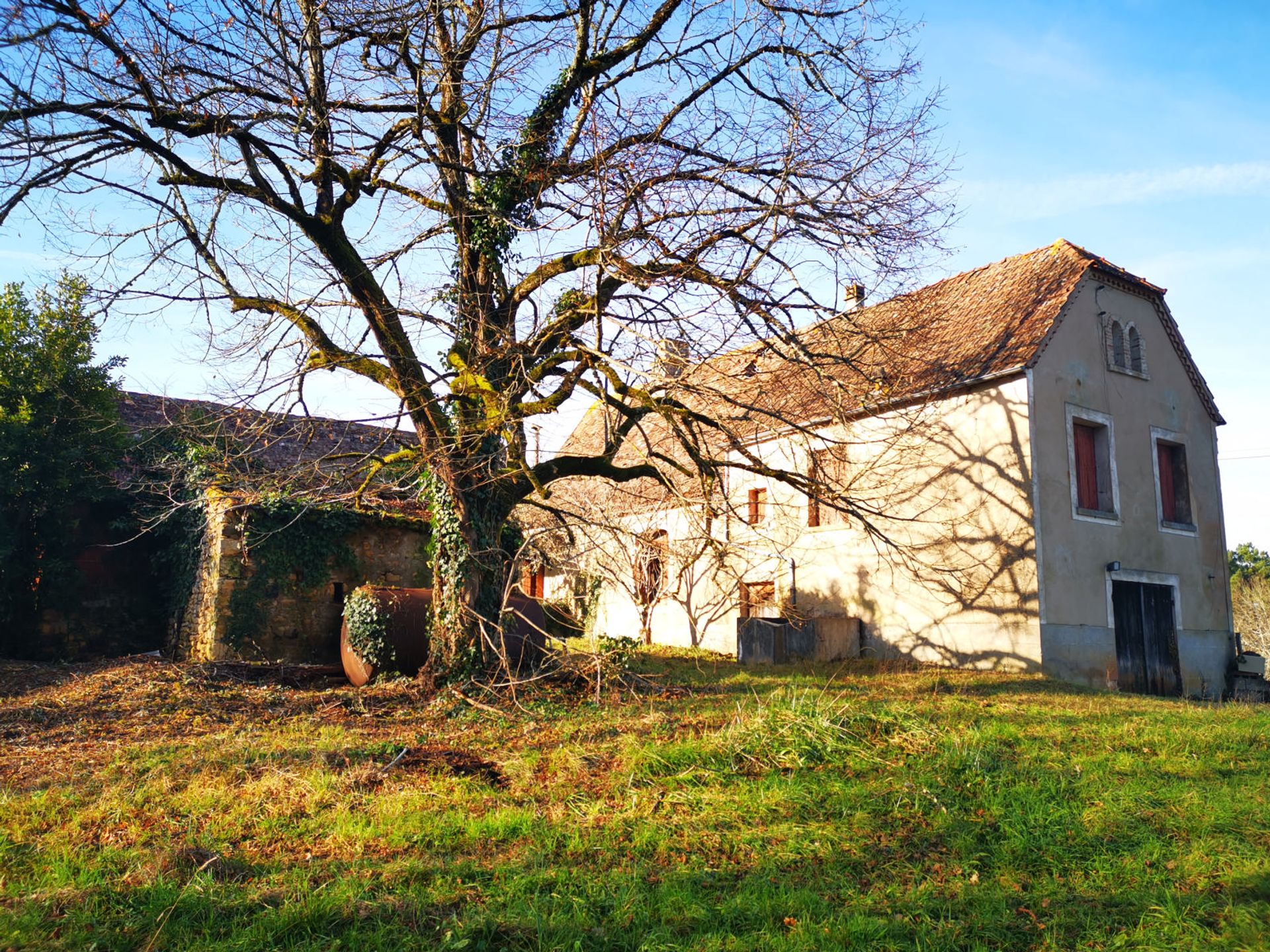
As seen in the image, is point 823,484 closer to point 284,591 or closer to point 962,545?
point 962,545

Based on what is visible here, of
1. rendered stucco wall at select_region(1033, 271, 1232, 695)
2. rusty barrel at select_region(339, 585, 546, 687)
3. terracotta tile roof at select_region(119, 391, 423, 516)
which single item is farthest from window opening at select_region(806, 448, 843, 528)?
terracotta tile roof at select_region(119, 391, 423, 516)

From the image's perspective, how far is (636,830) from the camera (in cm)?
565

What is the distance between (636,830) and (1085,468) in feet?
42.3

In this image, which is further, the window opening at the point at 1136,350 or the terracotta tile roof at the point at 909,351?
the window opening at the point at 1136,350

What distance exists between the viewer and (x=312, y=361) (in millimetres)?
9531

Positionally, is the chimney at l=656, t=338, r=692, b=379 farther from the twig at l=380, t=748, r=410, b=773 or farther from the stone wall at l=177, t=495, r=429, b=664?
the stone wall at l=177, t=495, r=429, b=664

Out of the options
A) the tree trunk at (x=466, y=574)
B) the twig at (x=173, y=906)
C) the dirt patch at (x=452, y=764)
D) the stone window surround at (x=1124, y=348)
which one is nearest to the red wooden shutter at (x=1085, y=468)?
the stone window surround at (x=1124, y=348)

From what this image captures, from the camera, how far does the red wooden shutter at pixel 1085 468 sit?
15.2 metres

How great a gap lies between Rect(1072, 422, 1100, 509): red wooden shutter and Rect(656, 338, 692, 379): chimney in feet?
32.1

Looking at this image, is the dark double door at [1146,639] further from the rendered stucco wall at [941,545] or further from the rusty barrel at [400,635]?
the rusty barrel at [400,635]

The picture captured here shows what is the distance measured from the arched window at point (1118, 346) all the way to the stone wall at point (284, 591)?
13113mm

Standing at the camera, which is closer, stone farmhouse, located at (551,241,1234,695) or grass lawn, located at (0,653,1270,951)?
grass lawn, located at (0,653,1270,951)

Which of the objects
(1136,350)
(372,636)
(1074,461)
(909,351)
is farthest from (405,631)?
(1136,350)

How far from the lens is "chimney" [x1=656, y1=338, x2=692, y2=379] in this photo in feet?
25.5
